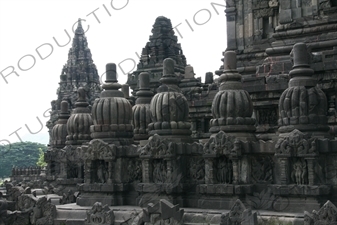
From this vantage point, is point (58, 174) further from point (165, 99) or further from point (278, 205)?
point (278, 205)

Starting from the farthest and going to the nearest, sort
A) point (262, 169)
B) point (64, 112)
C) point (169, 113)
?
point (64, 112) → point (169, 113) → point (262, 169)

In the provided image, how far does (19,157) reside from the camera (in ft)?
414

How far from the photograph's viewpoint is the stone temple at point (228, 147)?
1147 cm

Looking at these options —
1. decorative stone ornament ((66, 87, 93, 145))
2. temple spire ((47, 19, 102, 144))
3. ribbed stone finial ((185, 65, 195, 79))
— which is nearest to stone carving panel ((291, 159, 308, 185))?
decorative stone ornament ((66, 87, 93, 145))

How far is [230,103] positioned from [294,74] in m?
1.58

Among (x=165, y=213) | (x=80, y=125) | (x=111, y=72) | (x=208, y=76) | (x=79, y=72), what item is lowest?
(x=165, y=213)

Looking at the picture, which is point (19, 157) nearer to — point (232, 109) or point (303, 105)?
point (232, 109)

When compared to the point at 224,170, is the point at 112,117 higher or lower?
higher

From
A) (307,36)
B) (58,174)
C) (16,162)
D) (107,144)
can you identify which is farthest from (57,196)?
(16,162)

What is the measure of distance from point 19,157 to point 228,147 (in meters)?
120

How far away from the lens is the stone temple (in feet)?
37.6

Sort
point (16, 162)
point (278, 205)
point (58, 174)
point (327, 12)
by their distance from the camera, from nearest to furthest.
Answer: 1. point (278, 205)
2. point (327, 12)
3. point (58, 174)
4. point (16, 162)

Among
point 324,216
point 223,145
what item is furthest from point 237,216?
point 223,145

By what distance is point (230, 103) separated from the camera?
12.5 m
